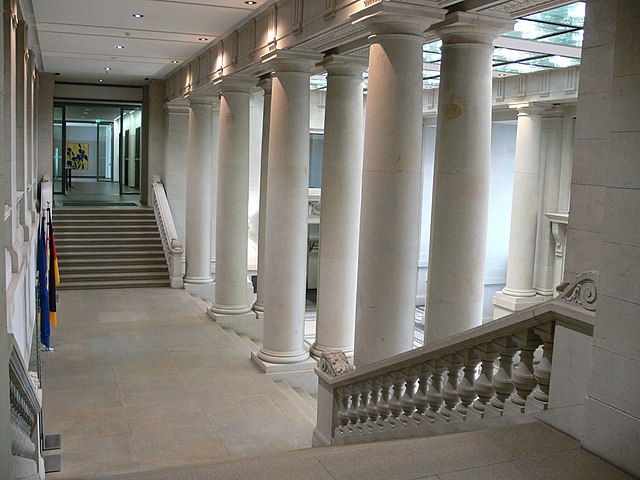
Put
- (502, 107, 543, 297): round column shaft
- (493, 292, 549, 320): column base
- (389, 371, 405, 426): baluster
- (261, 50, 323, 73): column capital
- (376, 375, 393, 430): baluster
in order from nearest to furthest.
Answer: (389, 371, 405, 426): baluster → (376, 375, 393, 430): baluster → (261, 50, 323, 73): column capital → (502, 107, 543, 297): round column shaft → (493, 292, 549, 320): column base

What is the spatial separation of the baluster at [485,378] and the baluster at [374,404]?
1.57 metres

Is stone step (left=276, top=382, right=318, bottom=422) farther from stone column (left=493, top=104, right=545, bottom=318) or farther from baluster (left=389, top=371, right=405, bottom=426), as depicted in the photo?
stone column (left=493, top=104, right=545, bottom=318)

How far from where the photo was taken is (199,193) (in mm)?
18844

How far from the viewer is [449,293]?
850cm

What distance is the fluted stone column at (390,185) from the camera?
7.78 metres

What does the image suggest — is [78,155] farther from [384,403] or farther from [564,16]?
[384,403]

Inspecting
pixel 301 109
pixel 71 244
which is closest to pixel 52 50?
pixel 71 244

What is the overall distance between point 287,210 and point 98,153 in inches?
1071

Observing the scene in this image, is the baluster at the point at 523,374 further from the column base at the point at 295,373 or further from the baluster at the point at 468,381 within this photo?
the column base at the point at 295,373

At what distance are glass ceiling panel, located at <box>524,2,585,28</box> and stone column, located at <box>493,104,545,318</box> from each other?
26.7ft

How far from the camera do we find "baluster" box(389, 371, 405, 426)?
617cm

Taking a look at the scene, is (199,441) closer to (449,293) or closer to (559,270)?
(449,293)

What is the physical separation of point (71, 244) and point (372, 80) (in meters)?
15.0

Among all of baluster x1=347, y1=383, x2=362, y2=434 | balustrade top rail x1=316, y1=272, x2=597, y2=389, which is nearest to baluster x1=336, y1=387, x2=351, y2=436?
baluster x1=347, y1=383, x2=362, y2=434
